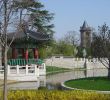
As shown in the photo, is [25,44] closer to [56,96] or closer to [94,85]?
[94,85]

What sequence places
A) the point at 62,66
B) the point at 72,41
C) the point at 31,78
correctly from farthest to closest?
the point at 72,41
the point at 62,66
the point at 31,78

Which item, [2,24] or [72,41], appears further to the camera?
[72,41]

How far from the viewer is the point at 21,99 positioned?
1198 cm

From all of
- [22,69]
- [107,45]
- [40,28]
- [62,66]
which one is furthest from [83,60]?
[107,45]

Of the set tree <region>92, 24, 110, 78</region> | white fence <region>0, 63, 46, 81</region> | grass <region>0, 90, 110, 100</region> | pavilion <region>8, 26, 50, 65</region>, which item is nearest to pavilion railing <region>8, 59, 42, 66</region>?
pavilion <region>8, 26, 50, 65</region>

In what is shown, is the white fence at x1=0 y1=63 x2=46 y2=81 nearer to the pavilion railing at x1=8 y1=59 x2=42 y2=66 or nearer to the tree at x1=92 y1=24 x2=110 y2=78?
the pavilion railing at x1=8 y1=59 x2=42 y2=66

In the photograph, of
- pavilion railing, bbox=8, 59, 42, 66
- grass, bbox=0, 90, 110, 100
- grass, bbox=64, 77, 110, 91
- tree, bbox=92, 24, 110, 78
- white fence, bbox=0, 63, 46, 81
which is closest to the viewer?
grass, bbox=0, 90, 110, 100

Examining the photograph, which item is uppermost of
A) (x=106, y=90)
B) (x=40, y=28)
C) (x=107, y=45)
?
(x=40, y=28)

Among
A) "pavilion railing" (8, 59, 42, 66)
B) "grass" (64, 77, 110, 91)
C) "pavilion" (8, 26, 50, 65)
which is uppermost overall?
"pavilion" (8, 26, 50, 65)

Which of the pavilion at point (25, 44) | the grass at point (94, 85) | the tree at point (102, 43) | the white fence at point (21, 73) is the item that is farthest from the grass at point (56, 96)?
the pavilion at point (25, 44)

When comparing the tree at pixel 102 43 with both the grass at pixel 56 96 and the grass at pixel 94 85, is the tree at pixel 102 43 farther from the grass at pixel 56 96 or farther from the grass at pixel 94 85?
the grass at pixel 56 96

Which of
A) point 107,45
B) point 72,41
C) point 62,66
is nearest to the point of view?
point 107,45

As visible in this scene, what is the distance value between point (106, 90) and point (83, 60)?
31.6m

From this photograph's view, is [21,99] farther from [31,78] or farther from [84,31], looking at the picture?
[84,31]
